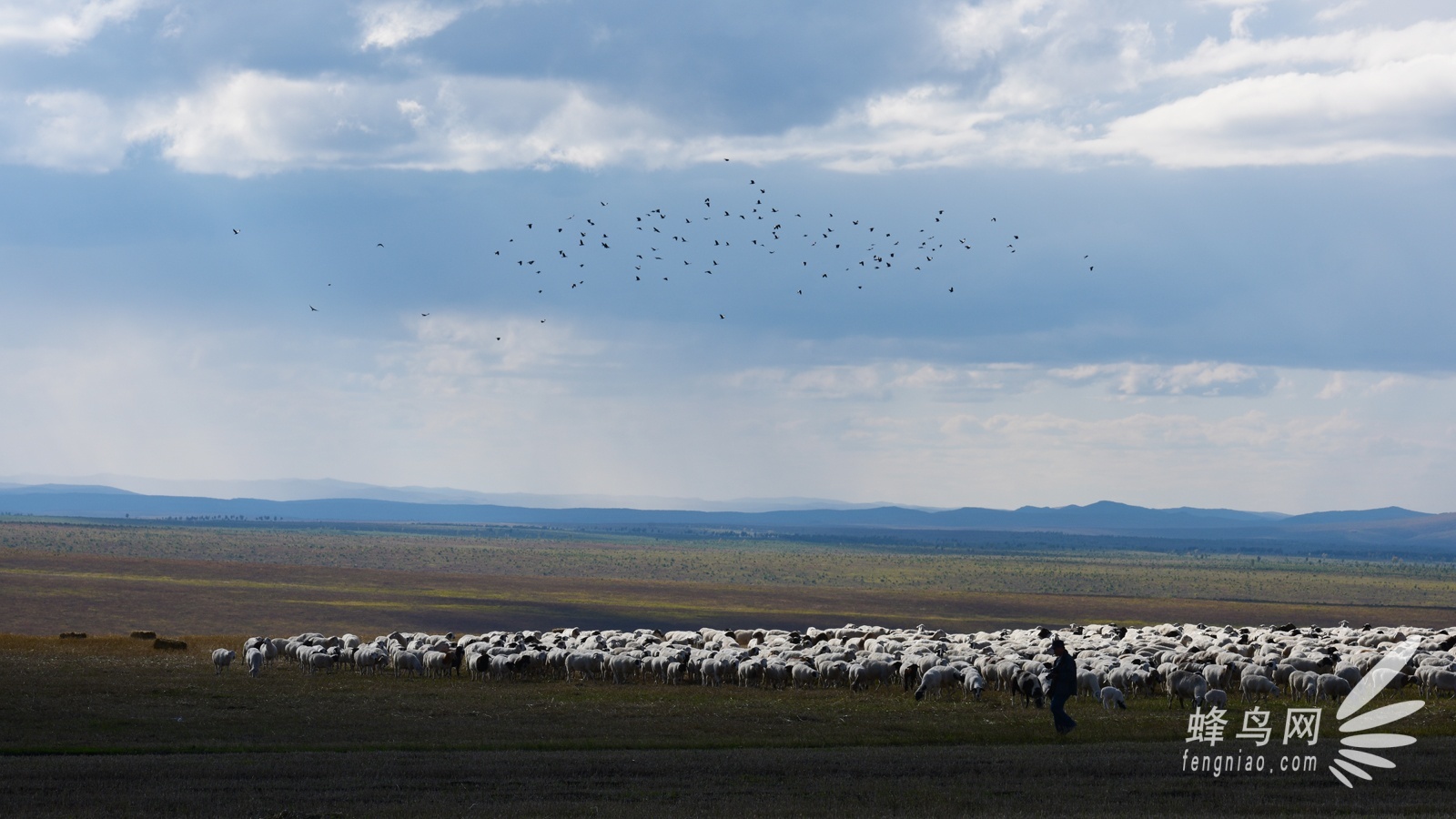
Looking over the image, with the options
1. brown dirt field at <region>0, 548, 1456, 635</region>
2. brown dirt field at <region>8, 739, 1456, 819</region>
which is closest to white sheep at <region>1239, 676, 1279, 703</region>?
brown dirt field at <region>8, 739, 1456, 819</region>

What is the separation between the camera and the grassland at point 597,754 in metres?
15.7

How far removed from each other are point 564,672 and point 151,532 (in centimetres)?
15580

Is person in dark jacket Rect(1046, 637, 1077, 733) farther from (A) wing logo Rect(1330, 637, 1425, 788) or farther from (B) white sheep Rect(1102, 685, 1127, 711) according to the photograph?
(B) white sheep Rect(1102, 685, 1127, 711)

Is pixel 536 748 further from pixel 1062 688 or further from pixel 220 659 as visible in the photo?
pixel 220 659

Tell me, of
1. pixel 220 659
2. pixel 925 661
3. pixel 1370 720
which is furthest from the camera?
pixel 220 659

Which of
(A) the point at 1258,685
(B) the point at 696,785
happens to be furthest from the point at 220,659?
(A) the point at 1258,685

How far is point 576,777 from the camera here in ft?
57.6

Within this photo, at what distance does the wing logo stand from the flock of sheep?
1.48 ft

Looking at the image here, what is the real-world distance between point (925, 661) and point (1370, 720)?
9.63 meters

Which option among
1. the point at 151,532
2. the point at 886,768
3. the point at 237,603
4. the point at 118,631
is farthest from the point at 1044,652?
the point at 151,532

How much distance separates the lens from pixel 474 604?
238ft

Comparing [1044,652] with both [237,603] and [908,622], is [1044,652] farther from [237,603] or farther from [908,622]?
[237,603]

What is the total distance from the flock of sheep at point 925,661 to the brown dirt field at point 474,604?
19.8 meters

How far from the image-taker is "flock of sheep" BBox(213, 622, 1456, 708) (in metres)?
29.3
